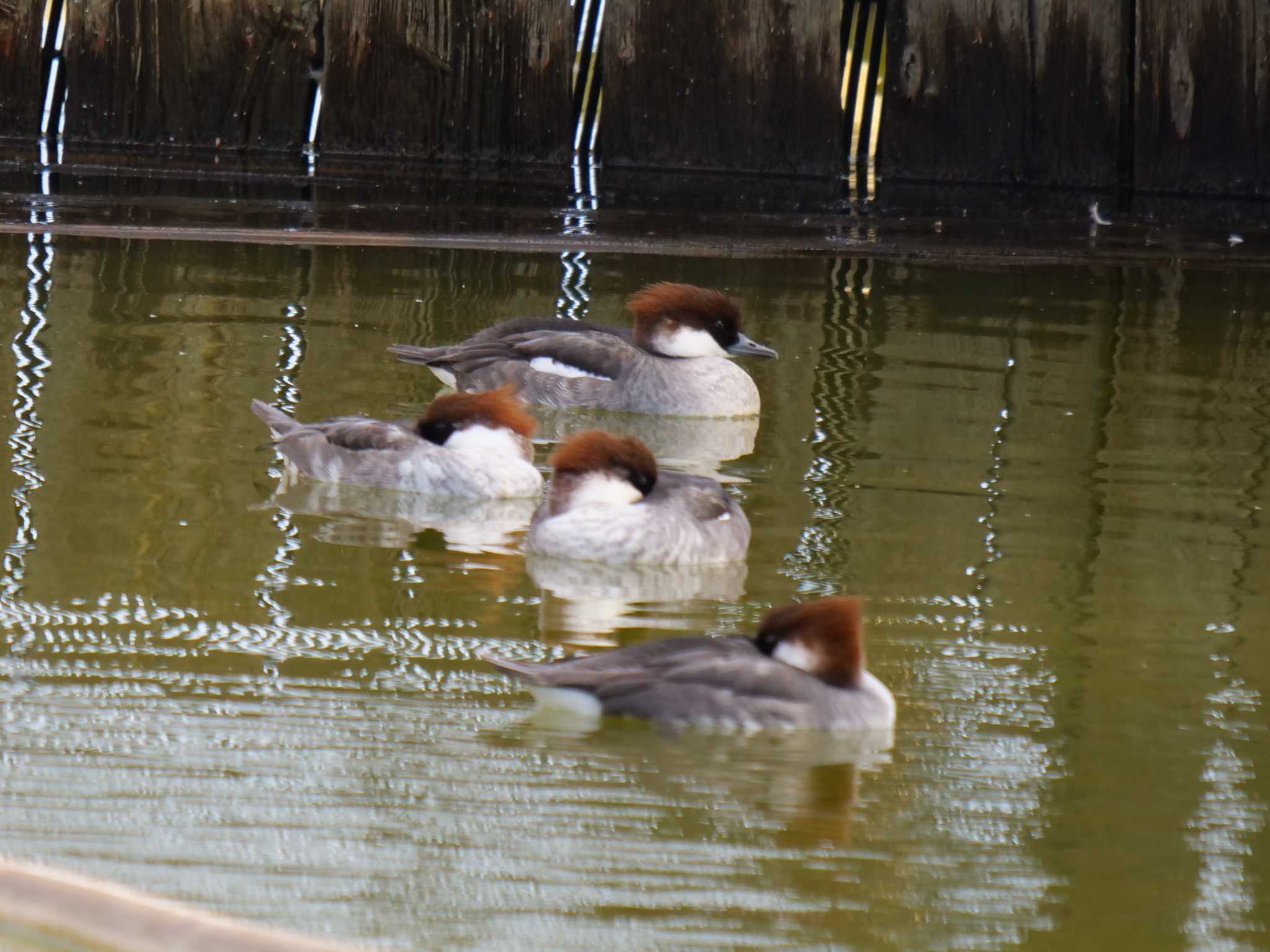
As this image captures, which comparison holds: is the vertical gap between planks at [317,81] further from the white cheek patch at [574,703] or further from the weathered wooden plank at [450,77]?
the white cheek patch at [574,703]

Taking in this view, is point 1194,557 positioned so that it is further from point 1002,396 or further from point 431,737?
point 431,737

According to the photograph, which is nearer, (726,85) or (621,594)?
(621,594)

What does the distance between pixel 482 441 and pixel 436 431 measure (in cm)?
22

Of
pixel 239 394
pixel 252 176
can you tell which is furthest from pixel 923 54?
pixel 239 394

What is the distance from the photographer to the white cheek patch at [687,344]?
30.9 ft

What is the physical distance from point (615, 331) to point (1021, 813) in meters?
5.25

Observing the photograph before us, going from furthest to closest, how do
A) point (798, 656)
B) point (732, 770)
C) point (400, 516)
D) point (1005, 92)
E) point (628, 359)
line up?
point (1005, 92), point (628, 359), point (400, 516), point (798, 656), point (732, 770)

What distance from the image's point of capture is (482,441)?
303 inches

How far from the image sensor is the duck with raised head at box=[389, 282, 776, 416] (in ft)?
30.5

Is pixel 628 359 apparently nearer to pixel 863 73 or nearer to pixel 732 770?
pixel 732 770

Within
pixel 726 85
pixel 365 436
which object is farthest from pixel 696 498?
pixel 726 85

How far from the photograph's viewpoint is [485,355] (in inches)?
365

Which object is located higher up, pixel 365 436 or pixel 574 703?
pixel 365 436

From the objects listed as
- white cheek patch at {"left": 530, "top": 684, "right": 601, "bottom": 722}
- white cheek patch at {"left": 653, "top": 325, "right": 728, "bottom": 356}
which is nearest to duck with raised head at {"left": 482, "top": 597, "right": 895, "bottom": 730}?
white cheek patch at {"left": 530, "top": 684, "right": 601, "bottom": 722}
